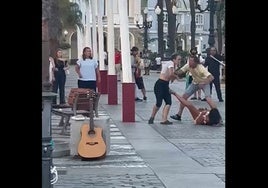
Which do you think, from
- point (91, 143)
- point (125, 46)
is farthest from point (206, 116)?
point (91, 143)

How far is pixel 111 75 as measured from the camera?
22.4 m

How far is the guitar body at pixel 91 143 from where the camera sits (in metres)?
10.8

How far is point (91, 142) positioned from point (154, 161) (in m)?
0.98

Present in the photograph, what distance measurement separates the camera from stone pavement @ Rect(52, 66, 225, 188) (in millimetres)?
9055

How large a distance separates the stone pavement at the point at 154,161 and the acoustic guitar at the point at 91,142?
0.42 feet

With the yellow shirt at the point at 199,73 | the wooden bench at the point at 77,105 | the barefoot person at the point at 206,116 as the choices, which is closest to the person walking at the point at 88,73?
the barefoot person at the point at 206,116

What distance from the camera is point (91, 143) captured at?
10836 millimetres

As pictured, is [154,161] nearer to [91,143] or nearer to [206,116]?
[91,143]

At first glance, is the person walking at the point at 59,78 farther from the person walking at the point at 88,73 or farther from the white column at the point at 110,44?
the person walking at the point at 88,73

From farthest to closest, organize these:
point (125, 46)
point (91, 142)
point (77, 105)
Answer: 1. point (125, 46)
2. point (77, 105)
3. point (91, 142)

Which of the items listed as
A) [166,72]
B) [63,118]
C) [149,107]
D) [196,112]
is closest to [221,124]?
[196,112]
